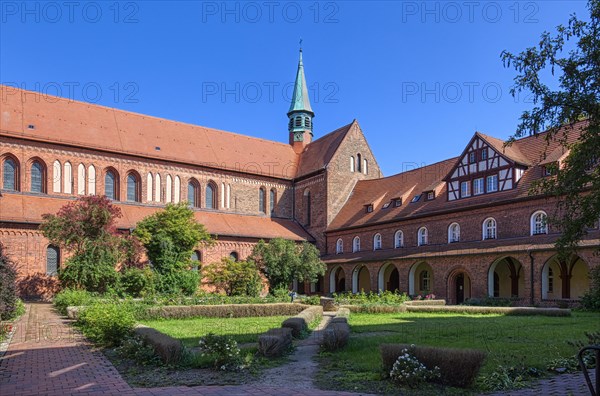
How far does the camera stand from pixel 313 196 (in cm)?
4469

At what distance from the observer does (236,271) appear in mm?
32094

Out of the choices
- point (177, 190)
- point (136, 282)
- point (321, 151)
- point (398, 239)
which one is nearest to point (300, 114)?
point (321, 151)

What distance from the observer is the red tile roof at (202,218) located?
31297 mm

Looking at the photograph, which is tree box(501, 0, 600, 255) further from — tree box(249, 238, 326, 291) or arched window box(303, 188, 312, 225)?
arched window box(303, 188, 312, 225)

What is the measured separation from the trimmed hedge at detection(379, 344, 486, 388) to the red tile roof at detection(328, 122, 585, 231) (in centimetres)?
2160

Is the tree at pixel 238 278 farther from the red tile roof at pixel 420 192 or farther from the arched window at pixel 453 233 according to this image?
the arched window at pixel 453 233

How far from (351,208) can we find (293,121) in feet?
45.9

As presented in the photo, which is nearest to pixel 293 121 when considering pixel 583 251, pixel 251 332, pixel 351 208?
pixel 351 208

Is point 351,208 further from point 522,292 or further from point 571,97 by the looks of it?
point 571,97

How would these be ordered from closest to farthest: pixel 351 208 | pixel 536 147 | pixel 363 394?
pixel 363 394 < pixel 536 147 < pixel 351 208

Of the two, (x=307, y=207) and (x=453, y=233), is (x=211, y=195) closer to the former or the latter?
(x=307, y=207)

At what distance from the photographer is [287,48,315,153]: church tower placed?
51.8m

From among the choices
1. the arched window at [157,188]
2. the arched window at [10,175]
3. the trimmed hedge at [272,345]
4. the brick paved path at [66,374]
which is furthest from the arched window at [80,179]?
the trimmed hedge at [272,345]

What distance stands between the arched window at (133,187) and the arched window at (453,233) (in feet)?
73.1
